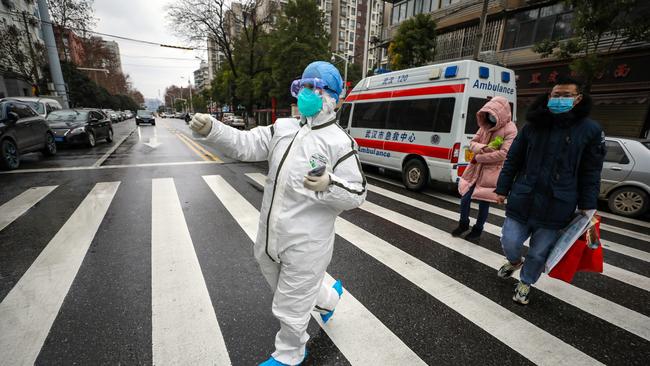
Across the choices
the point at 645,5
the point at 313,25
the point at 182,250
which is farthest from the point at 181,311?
the point at 313,25

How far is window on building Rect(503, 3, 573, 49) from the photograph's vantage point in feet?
Answer: 41.2

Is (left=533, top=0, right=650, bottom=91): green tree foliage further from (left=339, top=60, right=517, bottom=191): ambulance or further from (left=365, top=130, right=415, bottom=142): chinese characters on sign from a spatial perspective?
(left=365, top=130, right=415, bottom=142): chinese characters on sign

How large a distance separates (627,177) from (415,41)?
36.0 feet

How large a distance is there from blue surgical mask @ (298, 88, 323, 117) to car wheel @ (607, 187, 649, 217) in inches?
290

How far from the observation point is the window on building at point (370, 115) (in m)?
7.42

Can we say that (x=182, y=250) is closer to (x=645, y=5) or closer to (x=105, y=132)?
(x=105, y=132)

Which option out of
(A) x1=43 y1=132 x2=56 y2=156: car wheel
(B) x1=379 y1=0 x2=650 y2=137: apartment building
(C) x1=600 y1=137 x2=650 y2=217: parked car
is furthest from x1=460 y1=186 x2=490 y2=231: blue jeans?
(A) x1=43 y1=132 x2=56 y2=156: car wheel

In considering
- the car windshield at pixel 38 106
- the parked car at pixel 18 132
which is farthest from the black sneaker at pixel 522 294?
the car windshield at pixel 38 106

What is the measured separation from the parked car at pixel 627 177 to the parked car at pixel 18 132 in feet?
45.4

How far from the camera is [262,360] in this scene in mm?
1926

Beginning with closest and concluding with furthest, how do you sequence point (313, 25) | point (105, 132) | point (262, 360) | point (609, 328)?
point (262, 360), point (609, 328), point (105, 132), point (313, 25)

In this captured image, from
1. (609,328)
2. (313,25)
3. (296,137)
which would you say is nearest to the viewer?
(296,137)

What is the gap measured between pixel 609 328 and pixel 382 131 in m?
5.79

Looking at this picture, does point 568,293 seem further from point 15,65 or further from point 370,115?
point 15,65
